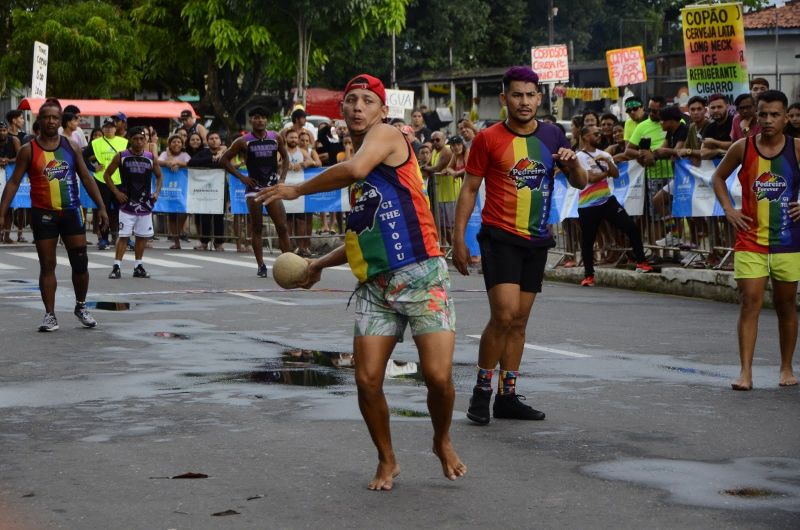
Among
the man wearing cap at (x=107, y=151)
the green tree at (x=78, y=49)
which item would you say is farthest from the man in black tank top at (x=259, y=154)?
the green tree at (x=78, y=49)

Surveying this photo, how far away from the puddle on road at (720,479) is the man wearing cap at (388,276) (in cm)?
84

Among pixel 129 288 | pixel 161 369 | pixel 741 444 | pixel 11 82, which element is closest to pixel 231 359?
pixel 161 369

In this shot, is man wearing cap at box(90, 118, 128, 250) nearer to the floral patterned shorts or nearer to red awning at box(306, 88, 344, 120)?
the floral patterned shorts

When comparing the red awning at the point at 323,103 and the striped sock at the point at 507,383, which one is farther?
the red awning at the point at 323,103

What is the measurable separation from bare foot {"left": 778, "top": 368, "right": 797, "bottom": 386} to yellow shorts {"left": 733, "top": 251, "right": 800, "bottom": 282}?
63 cm

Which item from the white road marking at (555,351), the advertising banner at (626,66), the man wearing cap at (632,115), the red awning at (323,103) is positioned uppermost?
the red awning at (323,103)

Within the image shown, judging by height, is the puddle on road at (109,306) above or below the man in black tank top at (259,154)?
below

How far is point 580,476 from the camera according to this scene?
6805mm

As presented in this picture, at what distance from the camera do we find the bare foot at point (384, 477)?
A: 652cm

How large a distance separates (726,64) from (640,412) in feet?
31.9

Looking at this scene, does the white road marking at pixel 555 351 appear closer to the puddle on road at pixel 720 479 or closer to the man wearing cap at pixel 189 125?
the puddle on road at pixel 720 479

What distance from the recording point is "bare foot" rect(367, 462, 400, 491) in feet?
21.4

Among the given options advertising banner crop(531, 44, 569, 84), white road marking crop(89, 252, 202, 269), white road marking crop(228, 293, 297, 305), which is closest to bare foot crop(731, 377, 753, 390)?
white road marking crop(228, 293, 297, 305)

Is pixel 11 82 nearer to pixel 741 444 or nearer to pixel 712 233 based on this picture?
pixel 712 233
